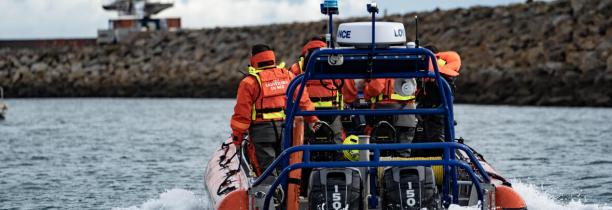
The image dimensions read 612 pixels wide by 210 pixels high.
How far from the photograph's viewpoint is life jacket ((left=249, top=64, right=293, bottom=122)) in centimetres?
1012

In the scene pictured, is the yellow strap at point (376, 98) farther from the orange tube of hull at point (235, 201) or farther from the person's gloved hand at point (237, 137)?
the orange tube of hull at point (235, 201)

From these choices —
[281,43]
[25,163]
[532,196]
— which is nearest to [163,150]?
[25,163]

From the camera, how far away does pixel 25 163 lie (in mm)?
21422

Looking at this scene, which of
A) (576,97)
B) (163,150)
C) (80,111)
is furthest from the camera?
(80,111)

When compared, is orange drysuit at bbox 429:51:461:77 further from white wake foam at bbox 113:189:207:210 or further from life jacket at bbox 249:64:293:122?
white wake foam at bbox 113:189:207:210

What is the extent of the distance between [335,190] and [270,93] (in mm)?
1563

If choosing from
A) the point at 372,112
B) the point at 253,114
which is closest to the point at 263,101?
the point at 253,114

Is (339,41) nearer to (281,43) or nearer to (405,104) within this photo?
(405,104)

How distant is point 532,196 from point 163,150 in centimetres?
1244

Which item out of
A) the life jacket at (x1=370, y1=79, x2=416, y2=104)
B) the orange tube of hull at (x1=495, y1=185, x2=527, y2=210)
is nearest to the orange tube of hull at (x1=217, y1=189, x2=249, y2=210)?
the orange tube of hull at (x1=495, y1=185, x2=527, y2=210)

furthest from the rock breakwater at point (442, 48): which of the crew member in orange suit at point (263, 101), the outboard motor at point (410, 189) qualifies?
the outboard motor at point (410, 189)

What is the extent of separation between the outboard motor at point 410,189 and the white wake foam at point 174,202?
4.38 m

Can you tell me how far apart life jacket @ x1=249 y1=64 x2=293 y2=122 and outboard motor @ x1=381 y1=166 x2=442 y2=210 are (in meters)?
1.47

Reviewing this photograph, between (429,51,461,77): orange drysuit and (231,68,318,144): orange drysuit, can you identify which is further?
(429,51,461,77): orange drysuit
